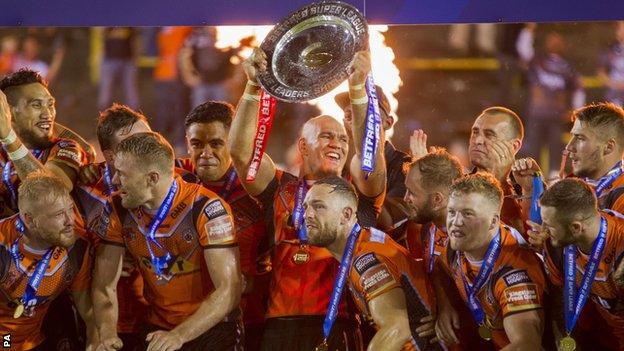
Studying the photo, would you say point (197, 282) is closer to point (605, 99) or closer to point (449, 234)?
point (449, 234)

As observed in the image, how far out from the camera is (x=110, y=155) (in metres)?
5.59

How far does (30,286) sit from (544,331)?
8.44 ft

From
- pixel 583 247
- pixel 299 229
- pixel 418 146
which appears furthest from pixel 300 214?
pixel 583 247

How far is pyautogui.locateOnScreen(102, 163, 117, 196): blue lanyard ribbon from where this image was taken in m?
5.62

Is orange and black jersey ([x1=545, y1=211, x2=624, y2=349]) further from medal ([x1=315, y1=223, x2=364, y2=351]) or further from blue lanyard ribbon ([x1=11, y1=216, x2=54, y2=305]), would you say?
blue lanyard ribbon ([x1=11, y1=216, x2=54, y2=305])

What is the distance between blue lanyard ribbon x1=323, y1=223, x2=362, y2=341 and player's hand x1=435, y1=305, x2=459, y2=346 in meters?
0.51

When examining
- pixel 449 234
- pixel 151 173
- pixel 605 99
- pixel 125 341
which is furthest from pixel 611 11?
pixel 125 341

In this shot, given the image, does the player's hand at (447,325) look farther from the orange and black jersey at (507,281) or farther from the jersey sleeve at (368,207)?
the jersey sleeve at (368,207)

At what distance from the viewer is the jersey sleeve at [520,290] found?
15.0 ft

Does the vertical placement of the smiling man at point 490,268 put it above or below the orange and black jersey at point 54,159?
below

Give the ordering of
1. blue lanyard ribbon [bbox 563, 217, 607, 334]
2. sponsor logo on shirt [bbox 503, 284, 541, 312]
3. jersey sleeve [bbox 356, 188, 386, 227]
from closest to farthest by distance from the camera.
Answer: sponsor logo on shirt [bbox 503, 284, 541, 312] → blue lanyard ribbon [bbox 563, 217, 607, 334] → jersey sleeve [bbox 356, 188, 386, 227]

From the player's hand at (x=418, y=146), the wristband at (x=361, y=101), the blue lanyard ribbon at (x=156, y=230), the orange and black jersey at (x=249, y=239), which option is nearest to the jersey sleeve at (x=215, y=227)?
the blue lanyard ribbon at (x=156, y=230)

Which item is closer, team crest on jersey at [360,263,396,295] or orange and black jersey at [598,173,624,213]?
team crest on jersey at [360,263,396,295]

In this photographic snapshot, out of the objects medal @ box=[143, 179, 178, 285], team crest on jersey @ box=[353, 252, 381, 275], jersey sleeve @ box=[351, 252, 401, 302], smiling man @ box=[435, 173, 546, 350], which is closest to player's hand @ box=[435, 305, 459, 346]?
smiling man @ box=[435, 173, 546, 350]
